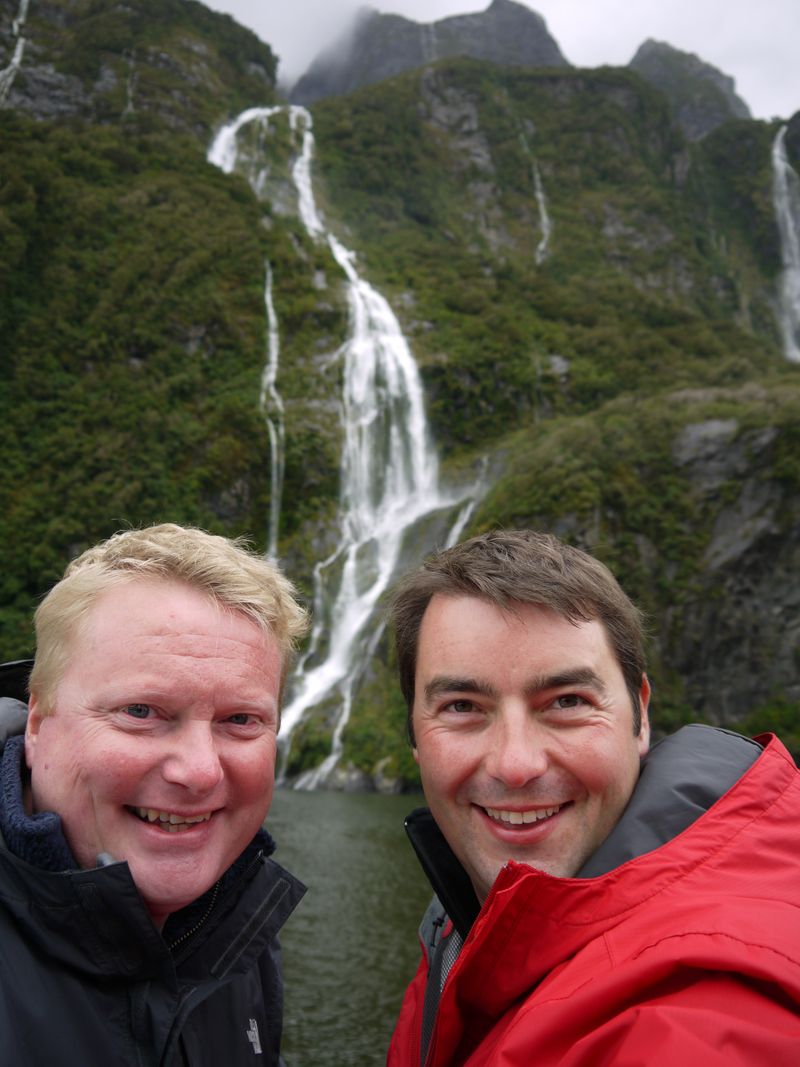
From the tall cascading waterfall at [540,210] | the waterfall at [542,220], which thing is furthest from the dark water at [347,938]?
the waterfall at [542,220]

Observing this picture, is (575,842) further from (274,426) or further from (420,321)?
(420,321)

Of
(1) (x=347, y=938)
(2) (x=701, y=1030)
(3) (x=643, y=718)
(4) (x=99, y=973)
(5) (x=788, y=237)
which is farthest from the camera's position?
(5) (x=788, y=237)

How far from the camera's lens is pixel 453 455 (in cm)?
4309

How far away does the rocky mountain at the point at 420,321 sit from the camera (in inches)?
1209

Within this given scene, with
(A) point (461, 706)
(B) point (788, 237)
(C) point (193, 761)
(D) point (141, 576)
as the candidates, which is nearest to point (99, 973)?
(C) point (193, 761)

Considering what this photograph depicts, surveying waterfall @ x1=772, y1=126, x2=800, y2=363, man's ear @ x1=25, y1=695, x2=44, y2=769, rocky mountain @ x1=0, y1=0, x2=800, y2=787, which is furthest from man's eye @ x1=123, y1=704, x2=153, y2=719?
waterfall @ x1=772, y1=126, x2=800, y2=363

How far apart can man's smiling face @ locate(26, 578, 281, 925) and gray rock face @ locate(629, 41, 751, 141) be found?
132 metres

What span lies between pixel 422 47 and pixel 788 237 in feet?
229

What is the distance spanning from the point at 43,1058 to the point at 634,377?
A: 171ft

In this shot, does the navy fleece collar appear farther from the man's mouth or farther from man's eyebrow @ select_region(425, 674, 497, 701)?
man's eyebrow @ select_region(425, 674, 497, 701)

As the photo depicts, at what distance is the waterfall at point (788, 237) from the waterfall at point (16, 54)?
2819 inches

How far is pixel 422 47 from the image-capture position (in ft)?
392

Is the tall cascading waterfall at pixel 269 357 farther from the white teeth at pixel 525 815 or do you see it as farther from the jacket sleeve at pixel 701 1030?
the jacket sleeve at pixel 701 1030

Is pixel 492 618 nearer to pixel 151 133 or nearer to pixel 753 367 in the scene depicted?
pixel 753 367
